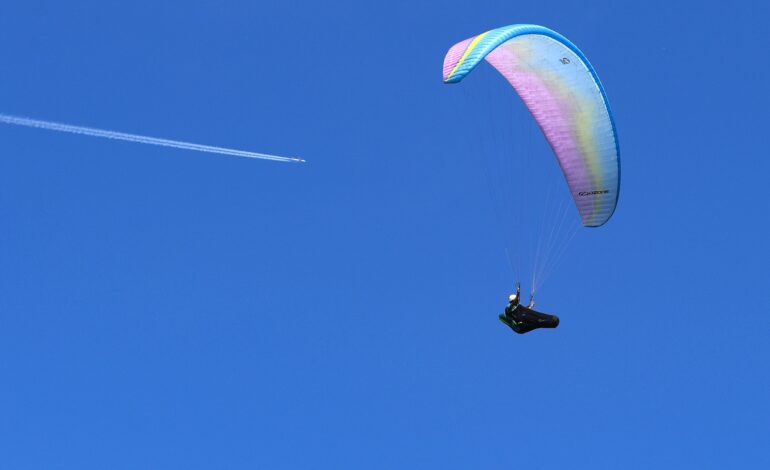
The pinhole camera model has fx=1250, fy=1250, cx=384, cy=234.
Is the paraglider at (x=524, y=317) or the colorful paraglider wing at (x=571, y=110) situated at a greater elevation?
the colorful paraglider wing at (x=571, y=110)

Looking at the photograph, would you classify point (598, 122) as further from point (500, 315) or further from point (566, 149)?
point (500, 315)

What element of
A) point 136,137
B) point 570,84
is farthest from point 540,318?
point 136,137

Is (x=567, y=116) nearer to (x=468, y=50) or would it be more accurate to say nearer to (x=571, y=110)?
(x=571, y=110)

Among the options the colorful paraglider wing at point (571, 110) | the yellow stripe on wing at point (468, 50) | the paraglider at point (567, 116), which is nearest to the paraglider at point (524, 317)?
the paraglider at point (567, 116)

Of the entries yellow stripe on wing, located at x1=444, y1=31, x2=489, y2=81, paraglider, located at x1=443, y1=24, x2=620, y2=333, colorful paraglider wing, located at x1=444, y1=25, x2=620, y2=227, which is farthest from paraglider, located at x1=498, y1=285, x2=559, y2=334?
yellow stripe on wing, located at x1=444, y1=31, x2=489, y2=81

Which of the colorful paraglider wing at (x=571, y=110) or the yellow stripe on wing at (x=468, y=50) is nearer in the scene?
the yellow stripe on wing at (x=468, y=50)

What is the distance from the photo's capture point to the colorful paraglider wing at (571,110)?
4053cm

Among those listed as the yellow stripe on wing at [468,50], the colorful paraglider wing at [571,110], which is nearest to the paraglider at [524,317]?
the colorful paraglider wing at [571,110]

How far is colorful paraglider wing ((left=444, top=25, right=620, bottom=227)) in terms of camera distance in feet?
133

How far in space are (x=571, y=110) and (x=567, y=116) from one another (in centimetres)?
32

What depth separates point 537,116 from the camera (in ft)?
139

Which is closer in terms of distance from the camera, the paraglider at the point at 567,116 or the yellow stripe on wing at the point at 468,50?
the yellow stripe on wing at the point at 468,50

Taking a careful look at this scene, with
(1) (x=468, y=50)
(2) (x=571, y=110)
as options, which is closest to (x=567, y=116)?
(2) (x=571, y=110)

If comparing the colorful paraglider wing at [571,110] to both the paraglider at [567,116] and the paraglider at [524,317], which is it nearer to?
the paraglider at [567,116]
